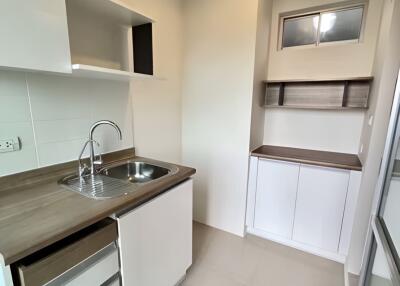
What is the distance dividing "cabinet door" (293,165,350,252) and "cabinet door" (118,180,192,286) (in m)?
1.14

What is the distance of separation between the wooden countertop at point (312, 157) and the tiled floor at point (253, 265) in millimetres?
913

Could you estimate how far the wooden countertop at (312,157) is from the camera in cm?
185

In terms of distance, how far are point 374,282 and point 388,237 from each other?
420 millimetres

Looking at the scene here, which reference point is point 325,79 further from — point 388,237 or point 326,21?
point 388,237

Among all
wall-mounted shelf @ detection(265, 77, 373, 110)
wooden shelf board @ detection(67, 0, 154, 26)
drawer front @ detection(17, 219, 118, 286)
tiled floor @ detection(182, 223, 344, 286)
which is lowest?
tiled floor @ detection(182, 223, 344, 286)

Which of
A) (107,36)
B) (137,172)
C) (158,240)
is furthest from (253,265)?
(107,36)

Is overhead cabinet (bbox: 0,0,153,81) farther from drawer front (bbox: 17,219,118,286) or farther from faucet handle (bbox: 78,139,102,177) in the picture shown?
drawer front (bbox: 17,219,118,286)

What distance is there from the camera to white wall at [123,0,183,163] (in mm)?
1928

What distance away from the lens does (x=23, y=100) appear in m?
1.22

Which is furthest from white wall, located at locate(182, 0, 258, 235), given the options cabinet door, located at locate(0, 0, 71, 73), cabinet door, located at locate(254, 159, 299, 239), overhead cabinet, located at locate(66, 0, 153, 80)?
cabinet door, located at locate(0, 0, 71, 73)

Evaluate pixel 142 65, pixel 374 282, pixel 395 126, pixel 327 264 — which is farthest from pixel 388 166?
pixel 142 65

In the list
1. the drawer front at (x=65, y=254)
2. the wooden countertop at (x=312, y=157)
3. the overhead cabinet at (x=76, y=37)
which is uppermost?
the overhead cabinet at (x=76, y=37)

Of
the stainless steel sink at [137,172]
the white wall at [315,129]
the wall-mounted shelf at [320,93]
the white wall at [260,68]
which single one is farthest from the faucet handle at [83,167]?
the white wall at [315,129]

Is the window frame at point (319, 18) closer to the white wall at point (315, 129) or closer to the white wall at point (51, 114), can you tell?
the white wall at point (315, 129)
